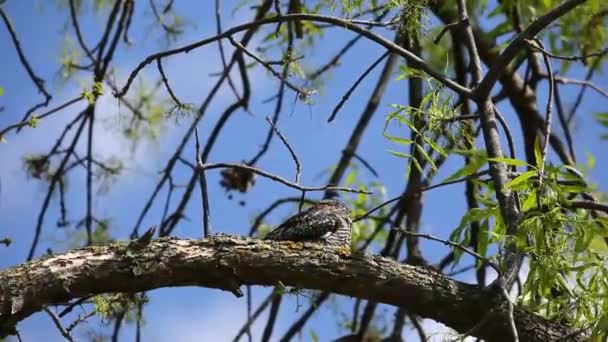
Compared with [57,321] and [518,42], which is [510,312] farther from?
[57,321]

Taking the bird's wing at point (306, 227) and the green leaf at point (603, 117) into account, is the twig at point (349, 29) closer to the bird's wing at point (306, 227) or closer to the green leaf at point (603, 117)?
the green leaf at point (603, 117)

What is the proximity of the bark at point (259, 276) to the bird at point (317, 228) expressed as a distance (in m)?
1.19

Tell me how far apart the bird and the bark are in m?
1.19

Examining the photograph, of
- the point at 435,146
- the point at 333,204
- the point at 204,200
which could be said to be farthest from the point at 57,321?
the point at 333,204

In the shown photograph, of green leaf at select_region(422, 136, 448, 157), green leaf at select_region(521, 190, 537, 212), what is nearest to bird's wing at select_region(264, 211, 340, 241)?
green leaf at select_region(422, 136, 448, 157)

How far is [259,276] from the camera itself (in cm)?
349

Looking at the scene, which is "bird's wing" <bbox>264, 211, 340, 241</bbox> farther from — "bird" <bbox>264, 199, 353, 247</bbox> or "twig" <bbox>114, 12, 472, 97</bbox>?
"twig" <bbox>114, 12, 472, 97</bbox>

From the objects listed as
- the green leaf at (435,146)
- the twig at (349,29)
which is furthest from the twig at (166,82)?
the green leaf at (435,146)

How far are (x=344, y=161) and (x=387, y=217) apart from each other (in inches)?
13.4

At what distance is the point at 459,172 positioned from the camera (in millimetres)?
3604

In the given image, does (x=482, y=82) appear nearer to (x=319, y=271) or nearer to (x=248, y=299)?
(x=319, y=271)

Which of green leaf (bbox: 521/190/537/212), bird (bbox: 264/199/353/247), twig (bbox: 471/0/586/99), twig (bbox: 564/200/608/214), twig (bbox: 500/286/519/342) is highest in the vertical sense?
bird (bbox: 264/199/353/247)

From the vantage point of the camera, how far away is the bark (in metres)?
3.38

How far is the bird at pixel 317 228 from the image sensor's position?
478 centimetres
